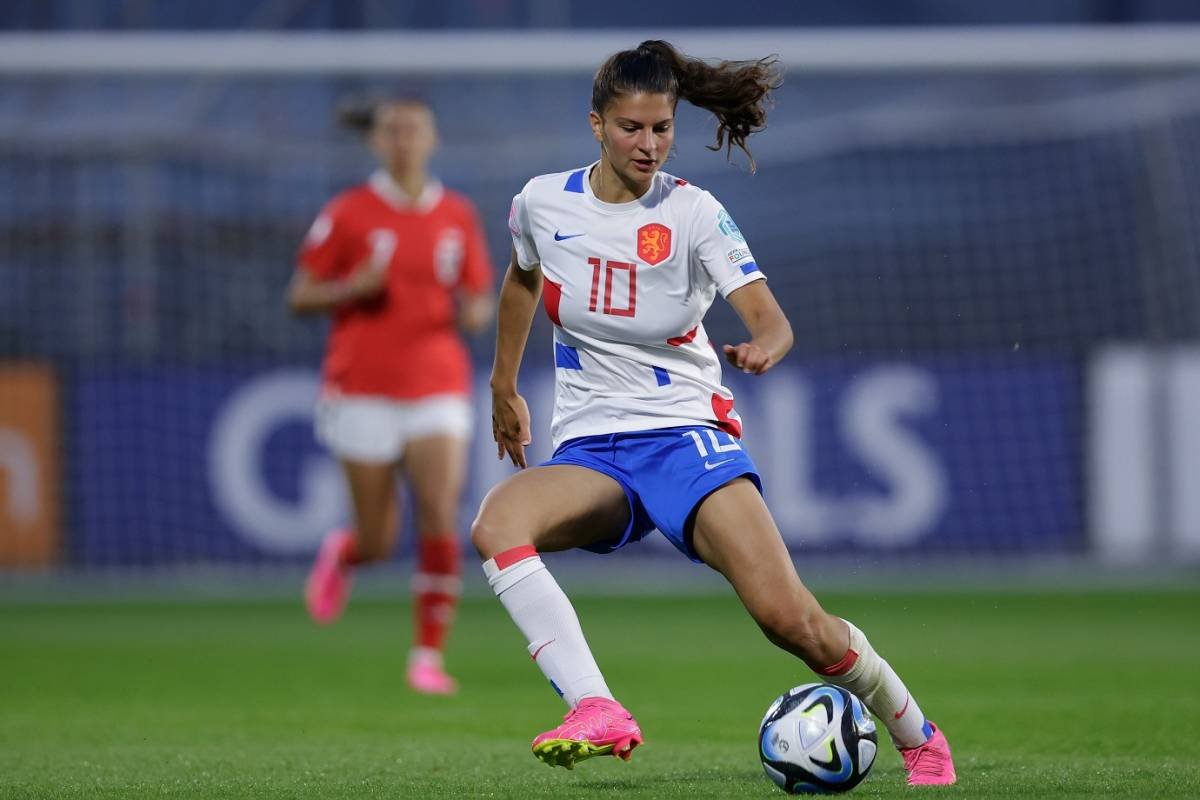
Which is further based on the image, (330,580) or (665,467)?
(330,580)

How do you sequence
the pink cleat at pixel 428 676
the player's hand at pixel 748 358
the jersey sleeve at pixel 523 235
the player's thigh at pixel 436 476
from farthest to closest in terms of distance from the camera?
the player's thigh at pixel 436 476 < the pink cleat at pixel 428 676 < the jersey sleeve at pixel 523 235 < the player's hand at pixel 748 358

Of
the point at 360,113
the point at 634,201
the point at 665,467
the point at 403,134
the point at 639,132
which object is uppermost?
the point at 360,113

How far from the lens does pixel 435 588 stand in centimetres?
815

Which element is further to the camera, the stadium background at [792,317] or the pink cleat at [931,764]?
the stadium background at [792,317]

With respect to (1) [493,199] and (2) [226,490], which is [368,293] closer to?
(2) [226,490]

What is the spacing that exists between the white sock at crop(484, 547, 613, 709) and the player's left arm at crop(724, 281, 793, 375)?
2.55 feet

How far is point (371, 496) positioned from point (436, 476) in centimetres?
43

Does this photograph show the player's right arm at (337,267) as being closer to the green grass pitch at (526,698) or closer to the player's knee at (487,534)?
the green grass pitch at (526,698)

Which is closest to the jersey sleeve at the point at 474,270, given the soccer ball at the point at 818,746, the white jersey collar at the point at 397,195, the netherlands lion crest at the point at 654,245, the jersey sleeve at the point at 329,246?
the white jersey collar at the point at 397,195

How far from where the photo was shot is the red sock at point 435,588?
806cm

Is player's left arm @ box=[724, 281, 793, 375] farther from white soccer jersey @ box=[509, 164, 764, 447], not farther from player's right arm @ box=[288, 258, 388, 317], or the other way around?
player's right arm @ box=[288, 258, 388, 317]

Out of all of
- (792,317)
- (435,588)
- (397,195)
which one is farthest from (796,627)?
(792,317)

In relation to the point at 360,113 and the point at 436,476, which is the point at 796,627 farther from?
the point at 360,113

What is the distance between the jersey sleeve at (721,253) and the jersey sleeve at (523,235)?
0.47m
